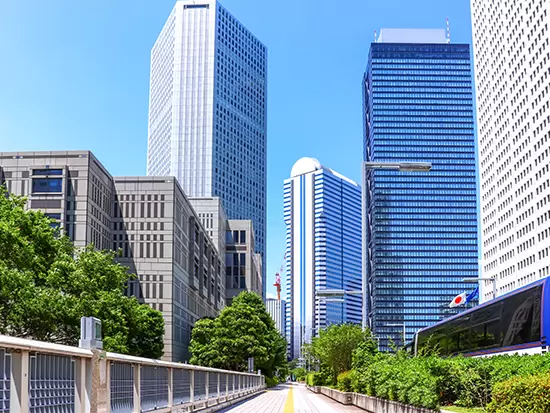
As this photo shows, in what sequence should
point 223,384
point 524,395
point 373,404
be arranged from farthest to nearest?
1. point 223,384
2. point 373,404
3. point 524,395

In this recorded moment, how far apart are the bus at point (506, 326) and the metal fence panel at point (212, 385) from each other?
8.53 meters

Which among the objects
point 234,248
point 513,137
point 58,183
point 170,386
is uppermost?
point 513,137

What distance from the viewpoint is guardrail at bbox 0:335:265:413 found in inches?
319

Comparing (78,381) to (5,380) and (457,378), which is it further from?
(457,378)

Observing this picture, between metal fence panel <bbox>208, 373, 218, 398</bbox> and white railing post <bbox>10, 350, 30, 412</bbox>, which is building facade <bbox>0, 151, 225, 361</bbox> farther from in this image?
white railing post <bbox>10, 350, 30, 412</bbox>

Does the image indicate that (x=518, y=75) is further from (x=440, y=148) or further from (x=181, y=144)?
(x=181, y=144)

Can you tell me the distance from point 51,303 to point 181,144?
150447 mm

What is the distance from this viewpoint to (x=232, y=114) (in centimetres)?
19050

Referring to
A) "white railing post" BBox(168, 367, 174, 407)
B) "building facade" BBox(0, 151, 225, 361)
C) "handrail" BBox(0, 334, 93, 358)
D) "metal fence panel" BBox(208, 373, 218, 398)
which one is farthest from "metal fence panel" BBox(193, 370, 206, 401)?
"building facade" BBox(0, 151, 225, 361)

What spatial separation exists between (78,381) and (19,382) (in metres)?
2.32

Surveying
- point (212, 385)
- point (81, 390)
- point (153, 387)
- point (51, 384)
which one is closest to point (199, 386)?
point (212, 385)

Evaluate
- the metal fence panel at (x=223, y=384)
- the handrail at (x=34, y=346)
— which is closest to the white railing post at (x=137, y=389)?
the handrail at (x=34, y=346)

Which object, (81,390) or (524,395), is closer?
(81,390)

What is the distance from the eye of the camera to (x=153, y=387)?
16.5 metres
